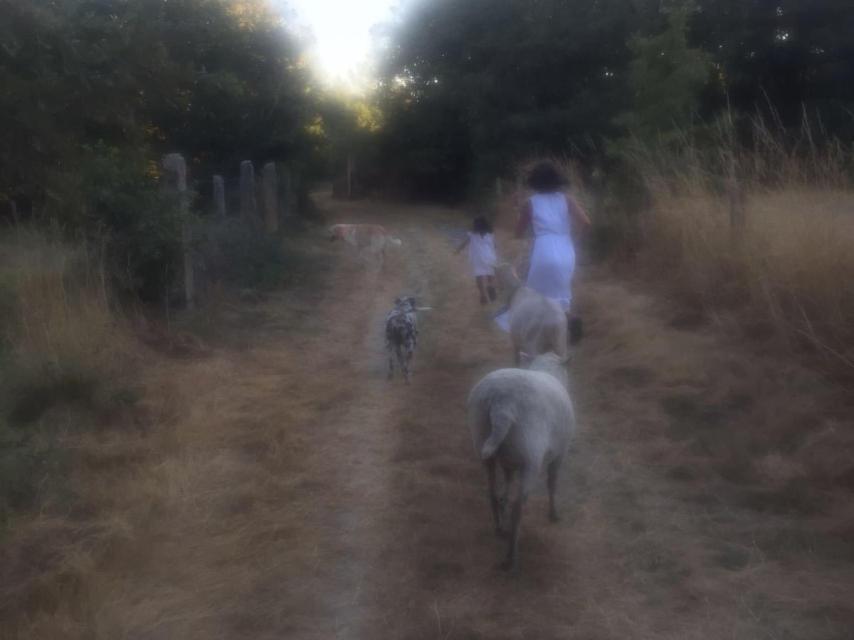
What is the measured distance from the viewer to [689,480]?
6785 mm

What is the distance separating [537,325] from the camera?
24.7ft

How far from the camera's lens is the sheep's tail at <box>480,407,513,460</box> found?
5262mm

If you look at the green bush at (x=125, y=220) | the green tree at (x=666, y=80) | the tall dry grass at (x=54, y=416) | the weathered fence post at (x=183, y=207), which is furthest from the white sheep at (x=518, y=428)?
the green tree at (x=666, y=80)

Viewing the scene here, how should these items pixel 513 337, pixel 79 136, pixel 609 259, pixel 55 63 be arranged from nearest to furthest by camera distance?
1. pixel 513 337
2. pixel 55 63
3. pixel 79 136
4. pixel 609 259

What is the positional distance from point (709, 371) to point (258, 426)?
13.3 ft

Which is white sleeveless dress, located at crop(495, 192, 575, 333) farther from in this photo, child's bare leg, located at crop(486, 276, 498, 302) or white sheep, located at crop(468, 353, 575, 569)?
child's bare leg, located at crop(486, 276, 498, 302)

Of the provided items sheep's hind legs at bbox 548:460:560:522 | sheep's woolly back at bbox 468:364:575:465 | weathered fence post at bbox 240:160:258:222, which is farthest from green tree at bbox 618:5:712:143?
sheep's woolly back at bbox 468:364:575:465

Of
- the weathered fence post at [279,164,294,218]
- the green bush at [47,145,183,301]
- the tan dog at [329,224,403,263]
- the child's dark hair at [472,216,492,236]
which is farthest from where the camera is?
the weathered fence post at [279,164,294,218]

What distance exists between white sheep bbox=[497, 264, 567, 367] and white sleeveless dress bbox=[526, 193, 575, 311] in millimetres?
224

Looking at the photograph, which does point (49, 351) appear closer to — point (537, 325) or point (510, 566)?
point (537, 325)

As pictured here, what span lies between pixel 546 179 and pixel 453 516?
3085 mm

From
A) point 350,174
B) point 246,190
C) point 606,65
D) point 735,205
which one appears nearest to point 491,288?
point 735,205

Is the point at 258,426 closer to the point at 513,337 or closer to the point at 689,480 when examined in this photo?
the point at 513,337

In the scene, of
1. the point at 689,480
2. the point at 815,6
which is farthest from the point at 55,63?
the point at 815,6
